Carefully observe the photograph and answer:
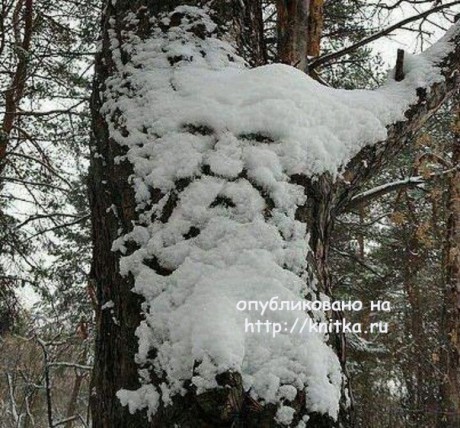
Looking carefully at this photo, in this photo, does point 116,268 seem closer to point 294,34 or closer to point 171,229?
point 171,229

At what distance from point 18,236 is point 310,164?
18.6 ft

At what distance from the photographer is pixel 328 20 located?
4629 millimetres

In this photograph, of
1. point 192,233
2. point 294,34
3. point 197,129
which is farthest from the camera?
point 294,34

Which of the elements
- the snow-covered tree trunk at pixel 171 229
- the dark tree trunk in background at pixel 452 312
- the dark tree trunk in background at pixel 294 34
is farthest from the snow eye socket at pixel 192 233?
the dark tree trunk in background at pixel 452 312

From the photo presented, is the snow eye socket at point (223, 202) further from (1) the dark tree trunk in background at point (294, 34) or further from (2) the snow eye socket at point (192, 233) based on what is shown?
(1) the dark tree trunk in background at point (294, 34)

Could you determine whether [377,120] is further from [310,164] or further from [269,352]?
[269,352]

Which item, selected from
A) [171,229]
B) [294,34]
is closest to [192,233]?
[171,229]

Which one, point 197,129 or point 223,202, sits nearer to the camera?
point 223,202

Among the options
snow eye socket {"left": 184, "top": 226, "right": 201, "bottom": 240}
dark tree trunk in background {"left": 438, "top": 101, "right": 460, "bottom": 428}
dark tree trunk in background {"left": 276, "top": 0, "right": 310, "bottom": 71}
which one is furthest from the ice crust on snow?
dark tree trunk in background {"left": 438, "top": 101, "right": 460, "bottom": 428}

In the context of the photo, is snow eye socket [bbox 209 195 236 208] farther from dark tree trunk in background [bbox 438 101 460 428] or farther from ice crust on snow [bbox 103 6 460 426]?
dark tree trunk in background [bbox 438 101 460 428]

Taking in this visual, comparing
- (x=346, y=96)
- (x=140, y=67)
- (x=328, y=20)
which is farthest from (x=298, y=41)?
(x=328, y=20)

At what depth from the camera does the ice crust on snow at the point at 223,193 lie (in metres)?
0.92

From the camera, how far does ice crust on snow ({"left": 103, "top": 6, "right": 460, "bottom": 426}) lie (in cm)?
92

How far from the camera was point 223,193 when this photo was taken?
3.63 ft
